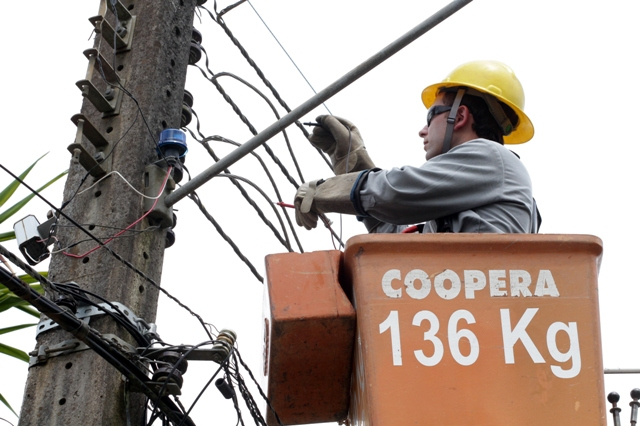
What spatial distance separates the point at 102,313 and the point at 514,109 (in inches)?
84.9

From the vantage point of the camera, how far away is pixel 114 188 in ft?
15.0

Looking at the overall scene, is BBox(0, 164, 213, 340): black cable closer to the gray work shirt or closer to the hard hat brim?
the gray work shirt

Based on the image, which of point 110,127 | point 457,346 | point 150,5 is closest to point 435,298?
point 457,346

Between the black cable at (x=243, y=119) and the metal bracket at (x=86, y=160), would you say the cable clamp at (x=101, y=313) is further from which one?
the black cable at (x=243, y=119)

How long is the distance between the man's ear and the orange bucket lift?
119cm

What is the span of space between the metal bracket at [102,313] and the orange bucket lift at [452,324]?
0.89 m

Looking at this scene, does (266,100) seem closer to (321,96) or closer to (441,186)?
(321,96)

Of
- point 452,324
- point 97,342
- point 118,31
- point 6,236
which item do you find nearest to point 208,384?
point 97,342

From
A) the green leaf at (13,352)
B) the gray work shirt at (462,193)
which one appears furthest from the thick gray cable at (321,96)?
the green leaf at (13,352)

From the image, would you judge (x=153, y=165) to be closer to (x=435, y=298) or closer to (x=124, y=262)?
(x=124, y=262)

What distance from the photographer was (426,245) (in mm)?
3398

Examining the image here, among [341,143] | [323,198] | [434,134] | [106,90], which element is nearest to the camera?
[323,198]

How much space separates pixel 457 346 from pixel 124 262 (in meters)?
1.67

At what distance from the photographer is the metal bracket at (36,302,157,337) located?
411 centimetres
